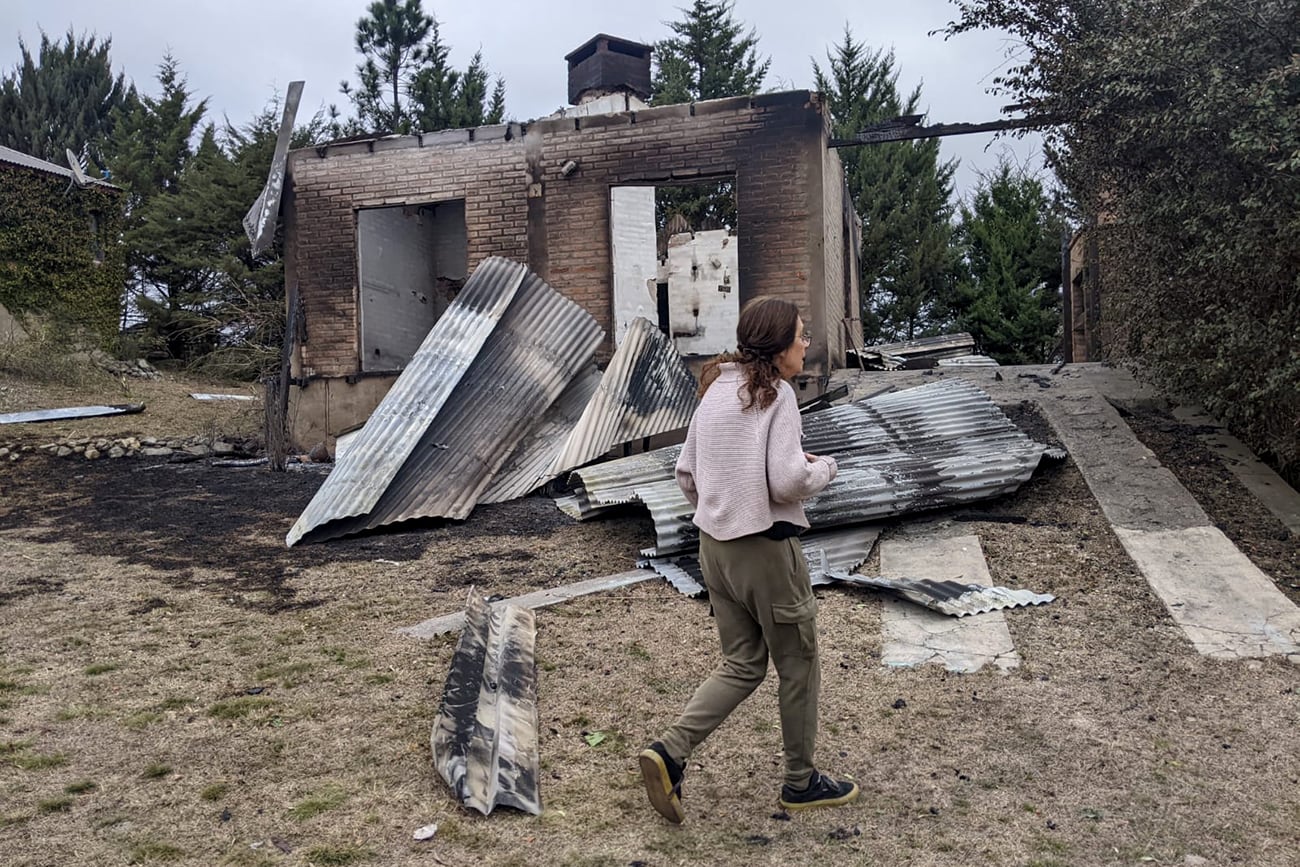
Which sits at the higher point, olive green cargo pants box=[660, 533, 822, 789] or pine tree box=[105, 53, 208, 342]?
pine tree box=[105, 53, 208, 342]

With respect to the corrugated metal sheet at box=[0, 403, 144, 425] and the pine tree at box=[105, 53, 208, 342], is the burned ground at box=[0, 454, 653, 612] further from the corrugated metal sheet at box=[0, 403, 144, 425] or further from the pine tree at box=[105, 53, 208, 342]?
the pine tree at box=[105, 53, 208, 342]

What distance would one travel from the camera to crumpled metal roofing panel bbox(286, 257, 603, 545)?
7242 millimetres

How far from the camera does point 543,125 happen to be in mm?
10953

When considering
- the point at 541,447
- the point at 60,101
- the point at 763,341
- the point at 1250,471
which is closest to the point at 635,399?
the point at 541,447

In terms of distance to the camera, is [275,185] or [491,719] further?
[275,185]

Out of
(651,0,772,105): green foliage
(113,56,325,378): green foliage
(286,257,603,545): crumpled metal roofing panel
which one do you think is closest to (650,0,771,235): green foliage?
(651,0,772,105): green foliage

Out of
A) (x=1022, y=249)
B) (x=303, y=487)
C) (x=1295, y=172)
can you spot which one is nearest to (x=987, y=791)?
(x=1295, y=172)

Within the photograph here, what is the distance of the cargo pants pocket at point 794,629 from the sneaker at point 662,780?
1.50 feet

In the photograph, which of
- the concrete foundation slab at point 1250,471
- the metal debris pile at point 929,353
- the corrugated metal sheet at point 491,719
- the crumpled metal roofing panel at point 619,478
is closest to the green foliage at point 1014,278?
the metal debris pile at point 929,353

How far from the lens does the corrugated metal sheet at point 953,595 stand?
4.59m

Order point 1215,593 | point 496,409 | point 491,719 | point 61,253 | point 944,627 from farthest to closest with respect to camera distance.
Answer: point 61,253 < point 496,409 < point 1215,593 < point 944,627 < point 491,719

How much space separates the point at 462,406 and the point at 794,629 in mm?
5970

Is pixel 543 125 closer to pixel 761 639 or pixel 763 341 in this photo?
pixel 763 341

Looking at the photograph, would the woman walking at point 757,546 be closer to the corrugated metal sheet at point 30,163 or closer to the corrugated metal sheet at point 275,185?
the corrugated metal sheet at point 275,185
